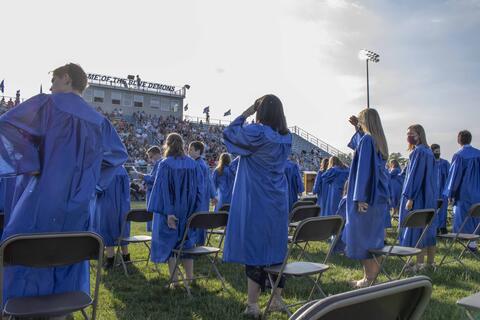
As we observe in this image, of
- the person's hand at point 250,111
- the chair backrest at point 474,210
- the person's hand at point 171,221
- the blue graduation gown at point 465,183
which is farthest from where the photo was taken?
the blue graduation gown at point 465,183

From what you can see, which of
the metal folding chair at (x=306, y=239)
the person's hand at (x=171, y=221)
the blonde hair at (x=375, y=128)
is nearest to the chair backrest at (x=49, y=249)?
the metal folding chair at (x=306, y=239)

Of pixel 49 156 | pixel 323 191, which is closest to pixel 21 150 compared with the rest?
pixel 49 156

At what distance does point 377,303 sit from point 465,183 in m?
7.48

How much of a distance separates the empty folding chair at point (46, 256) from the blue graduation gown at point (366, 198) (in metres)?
3.16

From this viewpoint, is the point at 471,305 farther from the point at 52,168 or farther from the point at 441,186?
the point at 441,186

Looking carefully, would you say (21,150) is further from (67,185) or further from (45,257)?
(45,257)

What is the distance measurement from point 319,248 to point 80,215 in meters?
6.00

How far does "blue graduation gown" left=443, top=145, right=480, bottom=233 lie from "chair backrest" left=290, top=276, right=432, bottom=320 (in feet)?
23.9

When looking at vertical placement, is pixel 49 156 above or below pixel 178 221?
above

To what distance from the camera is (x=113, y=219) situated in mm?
6883

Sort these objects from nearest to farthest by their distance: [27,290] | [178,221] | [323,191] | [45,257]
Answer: [45,257] < [27,290] < [178,221] < [323,191]

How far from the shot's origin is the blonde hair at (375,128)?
5160 mm

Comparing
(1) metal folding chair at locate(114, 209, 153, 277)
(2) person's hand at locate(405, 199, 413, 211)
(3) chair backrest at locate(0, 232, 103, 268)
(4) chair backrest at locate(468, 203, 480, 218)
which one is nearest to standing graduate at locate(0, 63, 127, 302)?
(3) chair backrest at locate(0, 232, 103, 268)

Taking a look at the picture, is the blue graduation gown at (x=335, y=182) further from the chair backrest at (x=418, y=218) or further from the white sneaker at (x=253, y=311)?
the white sneaker at (x=253, y=311)
